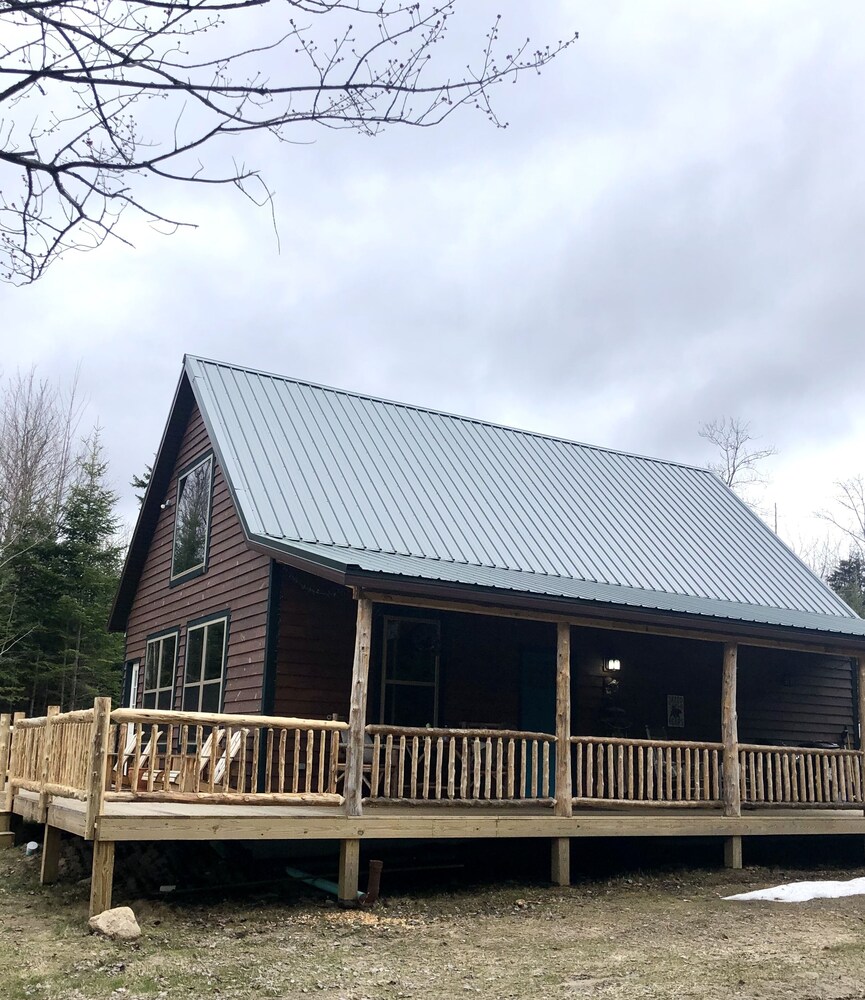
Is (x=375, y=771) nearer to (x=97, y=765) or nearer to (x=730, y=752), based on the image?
(x=97, y=765)

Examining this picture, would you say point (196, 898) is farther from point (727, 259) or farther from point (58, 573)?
point (727, 259)

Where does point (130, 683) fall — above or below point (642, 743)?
above

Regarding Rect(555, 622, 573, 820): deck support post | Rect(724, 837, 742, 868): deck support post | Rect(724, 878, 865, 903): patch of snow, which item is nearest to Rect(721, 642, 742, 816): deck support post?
Rect(724, 837, 742, 868): deck support post

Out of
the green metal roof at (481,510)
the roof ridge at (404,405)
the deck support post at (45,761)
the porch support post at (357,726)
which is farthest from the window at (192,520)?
the porch support post at (357,726)

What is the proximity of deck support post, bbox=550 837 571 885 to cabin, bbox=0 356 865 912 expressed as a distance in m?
0.04

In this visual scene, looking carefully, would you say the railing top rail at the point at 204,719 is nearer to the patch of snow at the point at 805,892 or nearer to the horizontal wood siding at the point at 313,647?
the horizontal wood siding at the point at 313,647

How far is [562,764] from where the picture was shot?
454 inches

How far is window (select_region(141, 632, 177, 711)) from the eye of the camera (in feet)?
53.0

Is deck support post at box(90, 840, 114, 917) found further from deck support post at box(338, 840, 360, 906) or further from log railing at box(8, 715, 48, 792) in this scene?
log railing at box(8, 715, 48, 792)

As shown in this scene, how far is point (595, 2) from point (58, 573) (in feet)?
91.3

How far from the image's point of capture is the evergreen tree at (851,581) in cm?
4056

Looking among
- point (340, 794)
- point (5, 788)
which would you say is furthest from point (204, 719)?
point (5, 788)

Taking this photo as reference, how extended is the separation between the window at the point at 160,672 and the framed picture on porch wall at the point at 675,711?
747 centimetres

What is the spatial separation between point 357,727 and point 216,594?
514 cm
